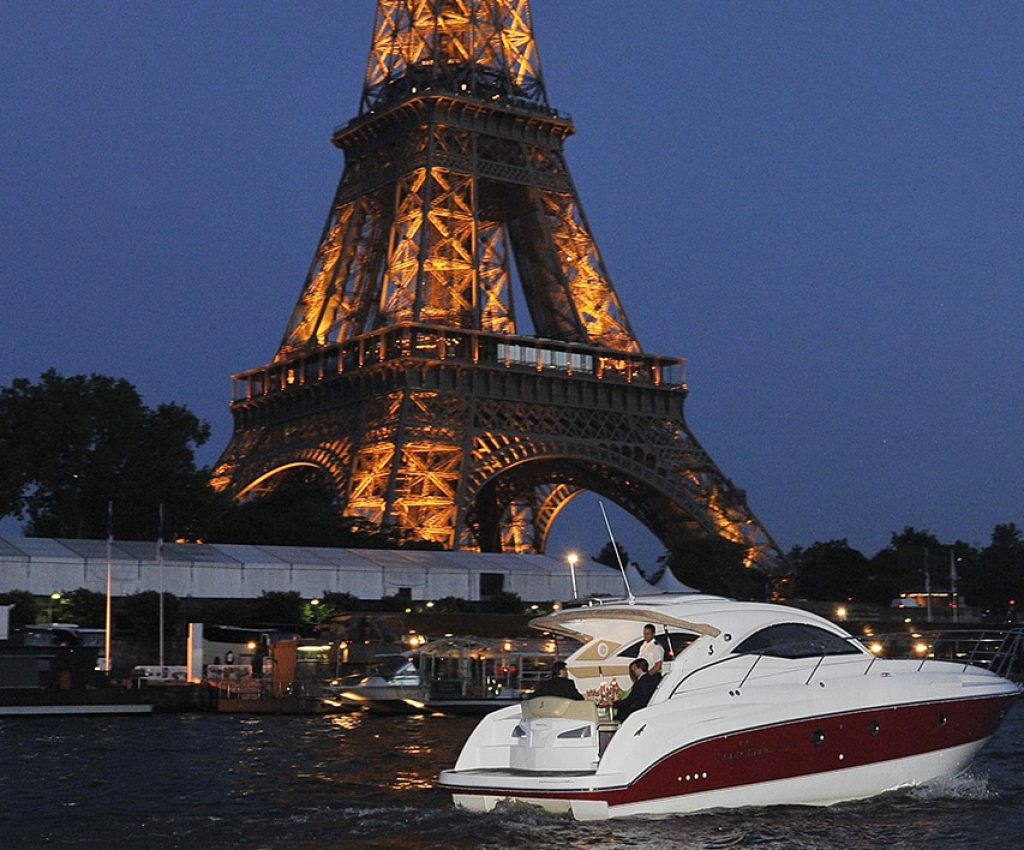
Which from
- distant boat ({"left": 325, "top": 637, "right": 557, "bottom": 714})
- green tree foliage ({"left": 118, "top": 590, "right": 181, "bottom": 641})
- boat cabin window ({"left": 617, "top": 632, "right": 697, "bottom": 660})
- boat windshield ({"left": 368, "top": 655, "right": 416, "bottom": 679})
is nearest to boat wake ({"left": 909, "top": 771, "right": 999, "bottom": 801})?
boat cabin window ({"left": 617, "top": 632, "right": 697, "bottom": 660})

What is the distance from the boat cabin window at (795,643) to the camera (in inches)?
827

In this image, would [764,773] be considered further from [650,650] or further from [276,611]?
[276,611]

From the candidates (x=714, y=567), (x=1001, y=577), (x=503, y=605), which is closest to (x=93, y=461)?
(x=503, y=605)

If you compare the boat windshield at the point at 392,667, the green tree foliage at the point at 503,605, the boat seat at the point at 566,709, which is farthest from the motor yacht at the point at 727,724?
the green tree foliage at the point at 503,605

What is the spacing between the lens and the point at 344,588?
62188 mm

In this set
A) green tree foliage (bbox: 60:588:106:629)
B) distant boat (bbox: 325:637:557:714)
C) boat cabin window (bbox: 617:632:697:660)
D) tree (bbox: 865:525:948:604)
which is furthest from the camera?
tree (bbox: 865:525:948:604)

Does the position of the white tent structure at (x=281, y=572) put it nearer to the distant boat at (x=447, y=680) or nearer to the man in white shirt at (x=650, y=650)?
the distant boat at (x=447, y=680)

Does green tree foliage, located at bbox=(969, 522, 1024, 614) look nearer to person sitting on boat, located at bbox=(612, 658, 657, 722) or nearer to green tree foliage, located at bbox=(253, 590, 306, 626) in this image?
green tree foliage, located at bbox=(253, 590, 306, 626)

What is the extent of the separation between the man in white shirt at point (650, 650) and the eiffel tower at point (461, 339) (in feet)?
159

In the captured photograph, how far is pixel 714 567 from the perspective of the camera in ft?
250

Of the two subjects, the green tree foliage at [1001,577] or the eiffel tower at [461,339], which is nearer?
the eiffel tower at [461,339]

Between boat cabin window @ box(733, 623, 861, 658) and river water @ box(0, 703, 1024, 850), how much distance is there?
204cm

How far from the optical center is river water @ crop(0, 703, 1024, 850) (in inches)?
737

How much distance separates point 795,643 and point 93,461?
56.0 meters
